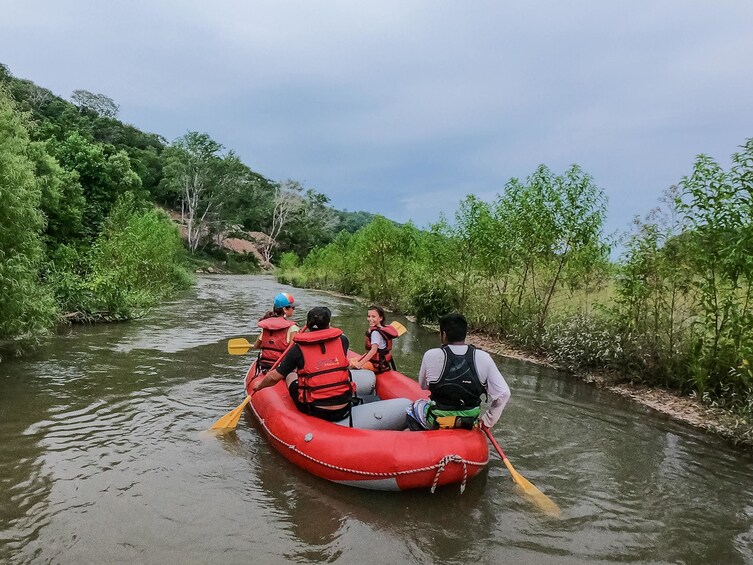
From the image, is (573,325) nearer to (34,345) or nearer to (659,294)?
(659,294)

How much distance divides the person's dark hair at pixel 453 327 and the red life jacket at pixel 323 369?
3.32 feet

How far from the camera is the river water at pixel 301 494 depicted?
364 centimetres

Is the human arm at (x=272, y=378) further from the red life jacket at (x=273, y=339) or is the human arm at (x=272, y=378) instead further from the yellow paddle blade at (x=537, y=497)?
the yellow paddle blade at (x=537, y=497)

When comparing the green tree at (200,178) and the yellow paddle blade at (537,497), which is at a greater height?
the green tree at (200,178)

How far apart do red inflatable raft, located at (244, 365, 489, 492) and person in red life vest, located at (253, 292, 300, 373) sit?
185 cm

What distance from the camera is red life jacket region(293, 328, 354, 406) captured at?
15.7 ft

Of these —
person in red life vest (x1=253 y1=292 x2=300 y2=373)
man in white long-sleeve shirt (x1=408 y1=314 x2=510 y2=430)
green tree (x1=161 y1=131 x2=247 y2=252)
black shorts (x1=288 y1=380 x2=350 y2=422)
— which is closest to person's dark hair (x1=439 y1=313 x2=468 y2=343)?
man in white long-sleeve shirt (x1=408 y1=314 x2=510 y2=430)

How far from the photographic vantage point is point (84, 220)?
17297mm

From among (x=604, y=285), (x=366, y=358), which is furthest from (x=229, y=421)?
(x=604, y=285)

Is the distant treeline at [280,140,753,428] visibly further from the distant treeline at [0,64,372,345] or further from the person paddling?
the distant treeline at [0,64,372,345]

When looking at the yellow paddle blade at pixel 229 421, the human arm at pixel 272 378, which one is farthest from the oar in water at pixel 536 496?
the yellow paddle blade at pixel 229 421

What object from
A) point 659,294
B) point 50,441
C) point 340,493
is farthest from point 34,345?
point 659,294

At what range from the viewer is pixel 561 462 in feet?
17.8

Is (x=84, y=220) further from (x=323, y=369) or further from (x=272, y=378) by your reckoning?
(x=323, y=369)
